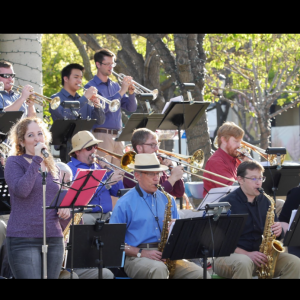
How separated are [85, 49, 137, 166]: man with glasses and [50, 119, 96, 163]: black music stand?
932 millimetres

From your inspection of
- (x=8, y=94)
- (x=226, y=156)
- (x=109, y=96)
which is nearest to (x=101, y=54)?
(x=109, y=96)

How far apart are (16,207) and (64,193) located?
0.49 m

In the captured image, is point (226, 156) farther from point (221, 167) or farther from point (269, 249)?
point (269, 249)

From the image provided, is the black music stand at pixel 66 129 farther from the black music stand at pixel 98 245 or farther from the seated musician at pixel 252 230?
the black music stand at pixel 98 245

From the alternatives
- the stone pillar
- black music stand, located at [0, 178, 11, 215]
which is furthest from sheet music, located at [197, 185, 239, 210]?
the stone pillar

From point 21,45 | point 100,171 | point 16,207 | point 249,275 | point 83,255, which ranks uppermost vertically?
point 21,45

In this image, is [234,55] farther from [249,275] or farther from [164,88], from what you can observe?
[249,275]

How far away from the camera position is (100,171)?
5.45m

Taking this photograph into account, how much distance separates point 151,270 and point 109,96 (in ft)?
13.5

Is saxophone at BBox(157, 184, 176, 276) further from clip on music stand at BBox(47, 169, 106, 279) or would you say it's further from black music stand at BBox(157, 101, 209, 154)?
black music stand at BBox(157, 101, 209, 154)

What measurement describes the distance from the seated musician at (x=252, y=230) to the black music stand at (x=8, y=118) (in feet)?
9.16

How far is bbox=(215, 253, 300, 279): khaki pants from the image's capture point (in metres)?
6.07

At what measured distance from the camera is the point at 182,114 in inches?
340
